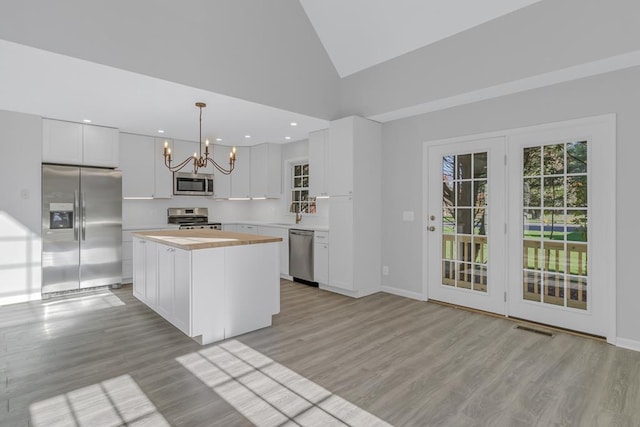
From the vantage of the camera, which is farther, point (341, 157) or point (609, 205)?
point (341, 157)

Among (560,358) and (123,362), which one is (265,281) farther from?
(560,358)

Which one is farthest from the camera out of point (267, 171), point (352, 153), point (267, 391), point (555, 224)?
point (267, 171)

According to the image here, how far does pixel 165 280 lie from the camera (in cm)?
336

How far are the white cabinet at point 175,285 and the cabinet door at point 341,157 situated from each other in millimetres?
2396

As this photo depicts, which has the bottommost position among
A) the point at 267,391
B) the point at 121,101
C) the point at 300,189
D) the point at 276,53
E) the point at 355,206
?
the point at 267,391

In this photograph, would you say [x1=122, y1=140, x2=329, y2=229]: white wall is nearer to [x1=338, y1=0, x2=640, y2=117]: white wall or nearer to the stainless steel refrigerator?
the stainless steel refrigerator

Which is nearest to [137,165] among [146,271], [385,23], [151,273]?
[146,271]

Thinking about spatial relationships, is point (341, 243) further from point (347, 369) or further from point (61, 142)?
point (61, 142)

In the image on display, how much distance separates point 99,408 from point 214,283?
120cm

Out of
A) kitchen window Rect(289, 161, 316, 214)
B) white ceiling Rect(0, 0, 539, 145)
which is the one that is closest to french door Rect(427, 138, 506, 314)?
white ceiling Rect(0, 0, 539, 145)

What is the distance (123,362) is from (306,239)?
9.87ft

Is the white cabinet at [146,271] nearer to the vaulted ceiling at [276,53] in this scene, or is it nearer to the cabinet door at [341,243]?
the vaulted ceiling at [276,53]

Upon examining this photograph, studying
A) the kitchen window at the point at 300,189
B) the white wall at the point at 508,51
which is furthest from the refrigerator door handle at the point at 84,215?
the white wall at the point at 508,51

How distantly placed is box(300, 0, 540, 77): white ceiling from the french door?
130cm
